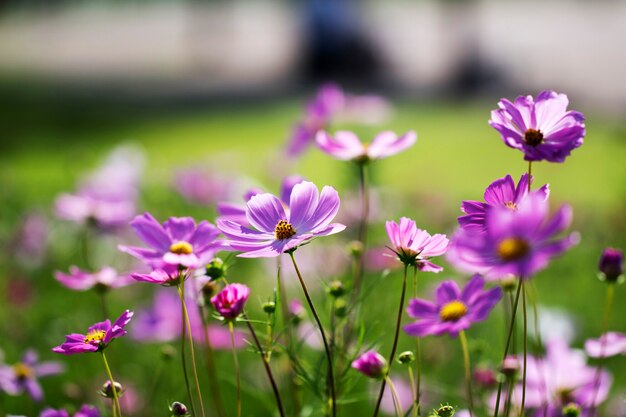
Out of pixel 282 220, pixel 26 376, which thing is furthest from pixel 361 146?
pixel 26 376

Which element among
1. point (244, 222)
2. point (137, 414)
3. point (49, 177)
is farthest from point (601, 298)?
point (49, 177)

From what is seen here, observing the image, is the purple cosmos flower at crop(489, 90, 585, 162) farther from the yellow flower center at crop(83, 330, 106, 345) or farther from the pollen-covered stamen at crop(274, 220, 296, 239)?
the yellow flower center at crop(83, 330, 106, 345)

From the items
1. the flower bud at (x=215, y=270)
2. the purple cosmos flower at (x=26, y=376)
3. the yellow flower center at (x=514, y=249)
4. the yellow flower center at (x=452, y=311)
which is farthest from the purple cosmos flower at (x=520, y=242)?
the purple cosmos flower at (x=26, y=376)

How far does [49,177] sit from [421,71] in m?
4.24

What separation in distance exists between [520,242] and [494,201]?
6.0 inches

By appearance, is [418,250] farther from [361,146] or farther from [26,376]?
[26,376]

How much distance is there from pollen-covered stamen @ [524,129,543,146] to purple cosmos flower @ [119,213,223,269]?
259mm

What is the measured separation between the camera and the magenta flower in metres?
0.67

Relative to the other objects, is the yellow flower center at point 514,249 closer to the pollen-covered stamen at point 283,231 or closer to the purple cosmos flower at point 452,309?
the purple cosmos flower at point 452,309

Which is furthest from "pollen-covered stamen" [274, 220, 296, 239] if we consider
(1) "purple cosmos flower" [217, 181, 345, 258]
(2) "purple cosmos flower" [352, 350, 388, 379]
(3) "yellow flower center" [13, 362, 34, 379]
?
(3) "yellow flower center" [13, 362, 34, 379]

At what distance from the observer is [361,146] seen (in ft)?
2.94

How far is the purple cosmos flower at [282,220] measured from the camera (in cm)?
68

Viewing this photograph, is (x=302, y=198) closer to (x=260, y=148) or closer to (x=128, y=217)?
(x=128, y=217)

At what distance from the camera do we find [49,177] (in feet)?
11.4
